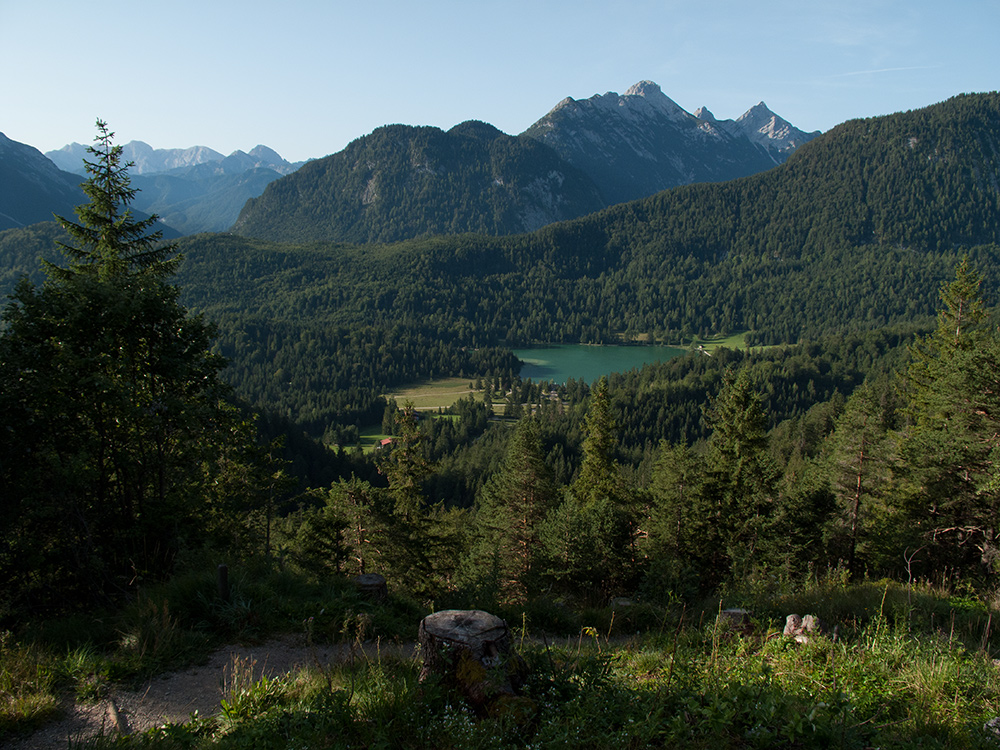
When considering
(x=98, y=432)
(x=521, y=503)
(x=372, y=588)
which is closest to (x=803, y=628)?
(x=372, y=588)

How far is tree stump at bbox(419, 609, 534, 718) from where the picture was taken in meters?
4.83

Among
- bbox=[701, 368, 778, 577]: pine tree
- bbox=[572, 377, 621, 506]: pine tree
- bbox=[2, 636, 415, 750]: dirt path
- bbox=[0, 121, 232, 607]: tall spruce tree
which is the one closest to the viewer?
bbox=[2, 636, 415, 750]: dirt path

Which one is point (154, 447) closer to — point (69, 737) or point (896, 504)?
point (69, 737)

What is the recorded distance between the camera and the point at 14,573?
8547 mm

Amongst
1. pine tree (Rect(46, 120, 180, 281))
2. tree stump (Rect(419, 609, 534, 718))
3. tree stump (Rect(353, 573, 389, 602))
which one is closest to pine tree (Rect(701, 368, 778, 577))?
tree stump (Rect(353, 573, 389, 602))

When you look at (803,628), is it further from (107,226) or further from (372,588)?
(107,226)

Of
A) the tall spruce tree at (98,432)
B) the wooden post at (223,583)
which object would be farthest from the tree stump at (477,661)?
the tall spruce tree at (98,432)

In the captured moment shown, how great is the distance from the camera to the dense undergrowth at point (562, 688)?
4.49m

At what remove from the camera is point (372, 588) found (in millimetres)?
9414

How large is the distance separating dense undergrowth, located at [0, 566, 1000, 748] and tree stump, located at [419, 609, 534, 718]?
123mm

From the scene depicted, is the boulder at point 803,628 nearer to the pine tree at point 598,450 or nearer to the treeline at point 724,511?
the treeline at point 724,511

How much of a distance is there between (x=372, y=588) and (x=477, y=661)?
494 cm

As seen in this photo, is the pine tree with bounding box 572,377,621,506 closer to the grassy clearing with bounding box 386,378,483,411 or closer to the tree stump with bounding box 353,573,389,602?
the tree stump with bounding box 353,573,389,602

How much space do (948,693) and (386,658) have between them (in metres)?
5.56
